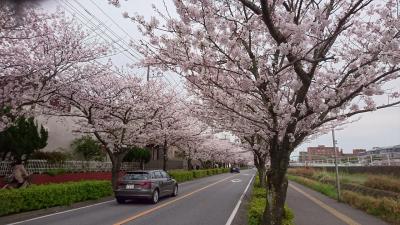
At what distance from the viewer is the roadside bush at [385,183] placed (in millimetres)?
17047

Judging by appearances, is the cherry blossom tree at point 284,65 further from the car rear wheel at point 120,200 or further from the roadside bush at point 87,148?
the roadside bush at point 87,148

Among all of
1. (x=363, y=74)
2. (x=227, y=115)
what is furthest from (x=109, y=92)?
(x=363, y=74)

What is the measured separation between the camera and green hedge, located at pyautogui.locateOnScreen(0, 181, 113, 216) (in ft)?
42.1

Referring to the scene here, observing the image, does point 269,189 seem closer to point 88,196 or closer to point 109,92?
point 88,196

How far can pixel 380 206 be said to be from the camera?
14.7 meters

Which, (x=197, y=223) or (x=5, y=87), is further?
(x=5, y=87)

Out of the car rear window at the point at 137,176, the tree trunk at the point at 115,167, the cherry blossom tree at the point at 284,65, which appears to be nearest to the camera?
the cherry blossom tree at the point at 284,65

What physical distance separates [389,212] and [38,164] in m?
17.4

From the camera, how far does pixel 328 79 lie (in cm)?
864

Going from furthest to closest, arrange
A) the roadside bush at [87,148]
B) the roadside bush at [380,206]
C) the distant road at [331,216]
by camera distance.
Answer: the roadside bush at [87,148]
the distant road at [331,216]
the roadside bush at [380,206]

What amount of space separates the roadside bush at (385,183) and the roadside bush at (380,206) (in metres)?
1.22

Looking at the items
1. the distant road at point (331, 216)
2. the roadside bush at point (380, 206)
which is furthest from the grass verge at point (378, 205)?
the distant road at point (331, 216)

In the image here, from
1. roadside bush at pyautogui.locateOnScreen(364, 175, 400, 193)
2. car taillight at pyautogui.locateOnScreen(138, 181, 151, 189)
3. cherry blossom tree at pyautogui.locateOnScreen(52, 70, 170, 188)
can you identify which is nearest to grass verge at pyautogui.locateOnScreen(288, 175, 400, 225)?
roadside bush at pyautogui.locateOnScreen(364, 175, 400, 193)

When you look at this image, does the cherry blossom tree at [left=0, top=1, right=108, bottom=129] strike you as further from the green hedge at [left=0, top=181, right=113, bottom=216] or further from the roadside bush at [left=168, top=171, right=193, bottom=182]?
the roadside bush at [left=168, top=171, right=193, bottom=182]
